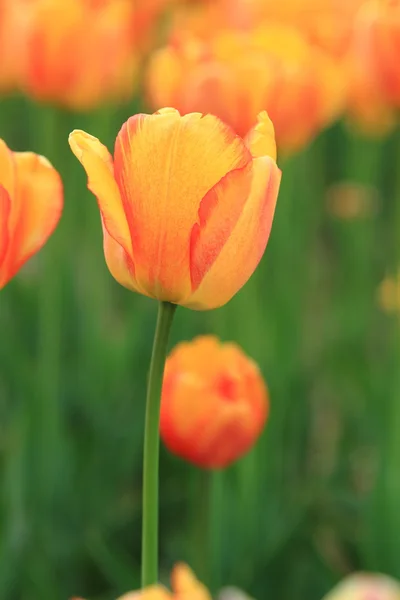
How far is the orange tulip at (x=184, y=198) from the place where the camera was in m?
0.50

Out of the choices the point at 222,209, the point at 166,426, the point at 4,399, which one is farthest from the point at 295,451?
the point at 222,209

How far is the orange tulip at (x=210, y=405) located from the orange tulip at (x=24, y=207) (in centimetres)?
21

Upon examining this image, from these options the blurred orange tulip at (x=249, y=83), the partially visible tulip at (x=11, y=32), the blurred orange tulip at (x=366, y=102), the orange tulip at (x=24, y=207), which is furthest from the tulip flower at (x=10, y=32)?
the orange tulip at (x=24, y=207)

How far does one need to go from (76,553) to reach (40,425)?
0.16 metres

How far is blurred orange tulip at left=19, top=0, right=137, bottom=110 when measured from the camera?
1.25 m

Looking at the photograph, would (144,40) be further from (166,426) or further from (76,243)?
(166,426)

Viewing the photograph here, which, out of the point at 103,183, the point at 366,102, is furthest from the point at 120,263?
the point at 366,102

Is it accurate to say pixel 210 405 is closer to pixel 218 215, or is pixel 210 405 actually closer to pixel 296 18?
pixel 218 215

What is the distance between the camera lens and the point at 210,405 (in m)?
0.76

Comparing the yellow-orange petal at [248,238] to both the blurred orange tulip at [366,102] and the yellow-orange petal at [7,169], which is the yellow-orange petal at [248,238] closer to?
the yellow-orange petal at [7,169]

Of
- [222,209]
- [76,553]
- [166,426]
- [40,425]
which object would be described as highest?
[222,209]

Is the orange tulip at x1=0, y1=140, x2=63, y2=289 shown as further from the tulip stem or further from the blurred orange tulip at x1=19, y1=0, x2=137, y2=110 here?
→ the blurred orange tulip at x1=19, y1=0, x2=137, y2=110

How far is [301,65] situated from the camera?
1.15 m

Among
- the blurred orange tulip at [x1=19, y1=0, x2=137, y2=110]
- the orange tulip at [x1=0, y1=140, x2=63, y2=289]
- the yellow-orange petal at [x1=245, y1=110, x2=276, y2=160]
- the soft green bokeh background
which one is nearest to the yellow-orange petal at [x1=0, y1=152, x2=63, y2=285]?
the orange tulip at [x1=0, y1=140, x2=63, y2=289]
